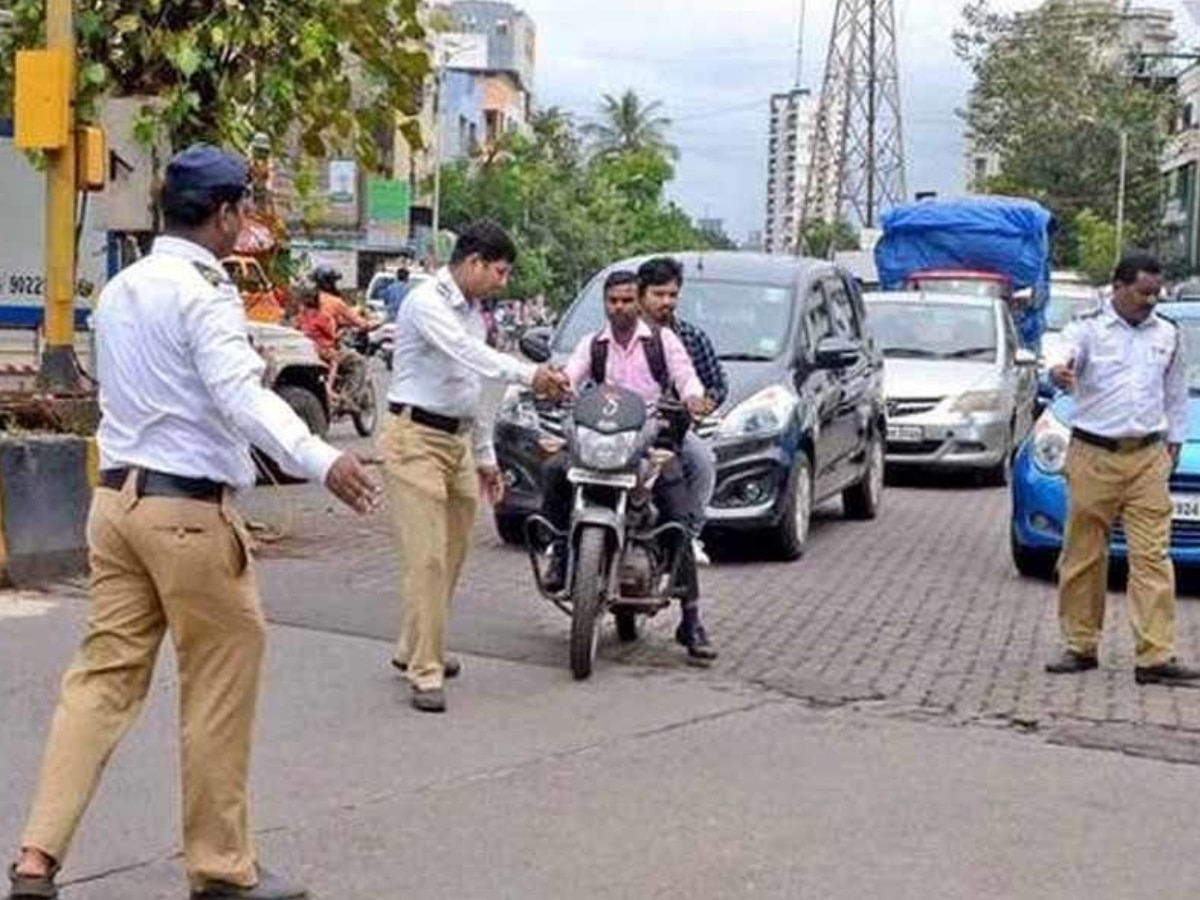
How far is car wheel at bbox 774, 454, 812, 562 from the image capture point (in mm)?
11984

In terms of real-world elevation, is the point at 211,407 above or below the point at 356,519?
above

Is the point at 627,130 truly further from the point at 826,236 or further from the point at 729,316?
the point at 729,316

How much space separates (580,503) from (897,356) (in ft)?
32.4

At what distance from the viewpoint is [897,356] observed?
18.0 meters

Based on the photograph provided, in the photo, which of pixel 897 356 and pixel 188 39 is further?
pixel 897 356

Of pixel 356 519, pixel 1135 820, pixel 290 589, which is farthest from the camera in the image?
pixel 356 519

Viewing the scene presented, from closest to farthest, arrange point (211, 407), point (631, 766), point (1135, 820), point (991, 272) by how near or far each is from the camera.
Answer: point (211, 407), point (1135, 820), point (631, 766), point (991, 272)

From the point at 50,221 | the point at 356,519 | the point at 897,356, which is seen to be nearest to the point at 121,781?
the point at 50,221

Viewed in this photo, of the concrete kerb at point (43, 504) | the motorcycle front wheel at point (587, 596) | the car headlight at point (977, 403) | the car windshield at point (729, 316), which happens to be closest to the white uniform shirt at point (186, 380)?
the motorcycle front wheel at point (587, 596)

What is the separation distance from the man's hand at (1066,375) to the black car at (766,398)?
2647 mm

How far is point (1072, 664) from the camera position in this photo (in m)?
8.91

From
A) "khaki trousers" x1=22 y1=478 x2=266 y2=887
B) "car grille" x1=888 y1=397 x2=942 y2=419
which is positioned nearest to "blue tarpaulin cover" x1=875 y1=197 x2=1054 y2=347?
"car grille" x1=888 y1=397 x2=942 y2=419

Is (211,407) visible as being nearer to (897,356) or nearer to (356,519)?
(356,519)

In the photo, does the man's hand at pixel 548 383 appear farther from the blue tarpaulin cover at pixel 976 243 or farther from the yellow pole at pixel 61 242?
the blue tarpaulin cover at pixel 976 243
